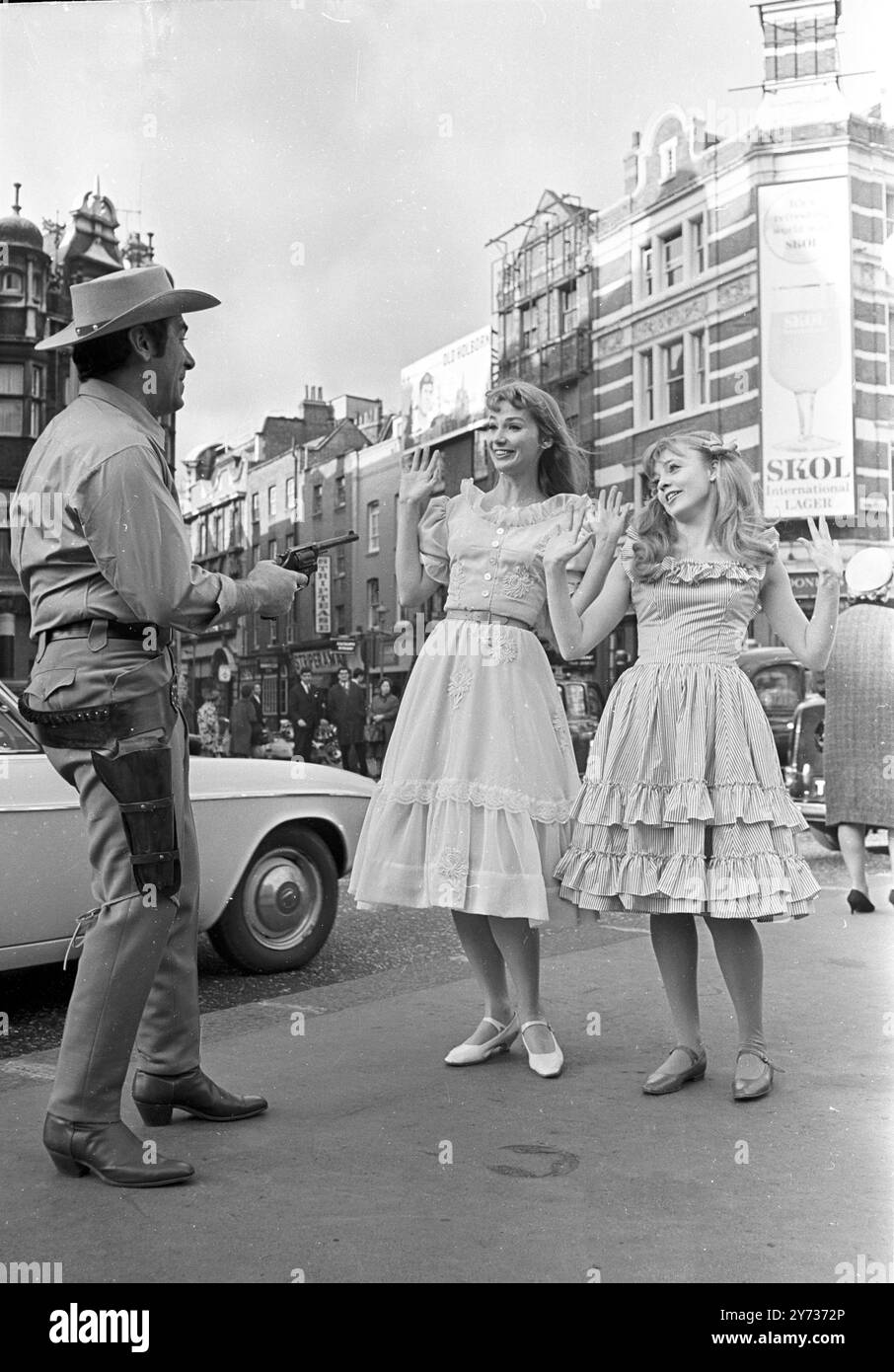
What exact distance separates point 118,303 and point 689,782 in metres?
1.71

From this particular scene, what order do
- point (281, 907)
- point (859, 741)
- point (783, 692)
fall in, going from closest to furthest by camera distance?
point (281, 907), point (859, 741), point (783, 692)

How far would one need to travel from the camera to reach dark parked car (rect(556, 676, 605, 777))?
140 inches

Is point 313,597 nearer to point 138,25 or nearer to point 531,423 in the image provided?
point 531,423

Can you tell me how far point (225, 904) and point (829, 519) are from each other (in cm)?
266

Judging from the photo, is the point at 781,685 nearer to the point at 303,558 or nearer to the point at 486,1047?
the point at 486,1047

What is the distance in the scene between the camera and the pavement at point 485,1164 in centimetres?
211

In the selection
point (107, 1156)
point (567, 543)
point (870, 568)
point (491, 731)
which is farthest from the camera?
point (491, 731)

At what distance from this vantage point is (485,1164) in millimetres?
2600

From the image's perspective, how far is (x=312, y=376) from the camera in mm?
3115

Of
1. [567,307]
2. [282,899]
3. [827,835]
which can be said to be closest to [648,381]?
[567,307]

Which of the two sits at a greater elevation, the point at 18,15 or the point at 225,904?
the point at 18,15

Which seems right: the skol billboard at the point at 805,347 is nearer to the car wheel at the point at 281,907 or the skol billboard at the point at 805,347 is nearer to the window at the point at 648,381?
the window at the point at 648,381

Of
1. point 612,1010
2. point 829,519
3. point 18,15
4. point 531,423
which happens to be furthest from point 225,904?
point 18,15
